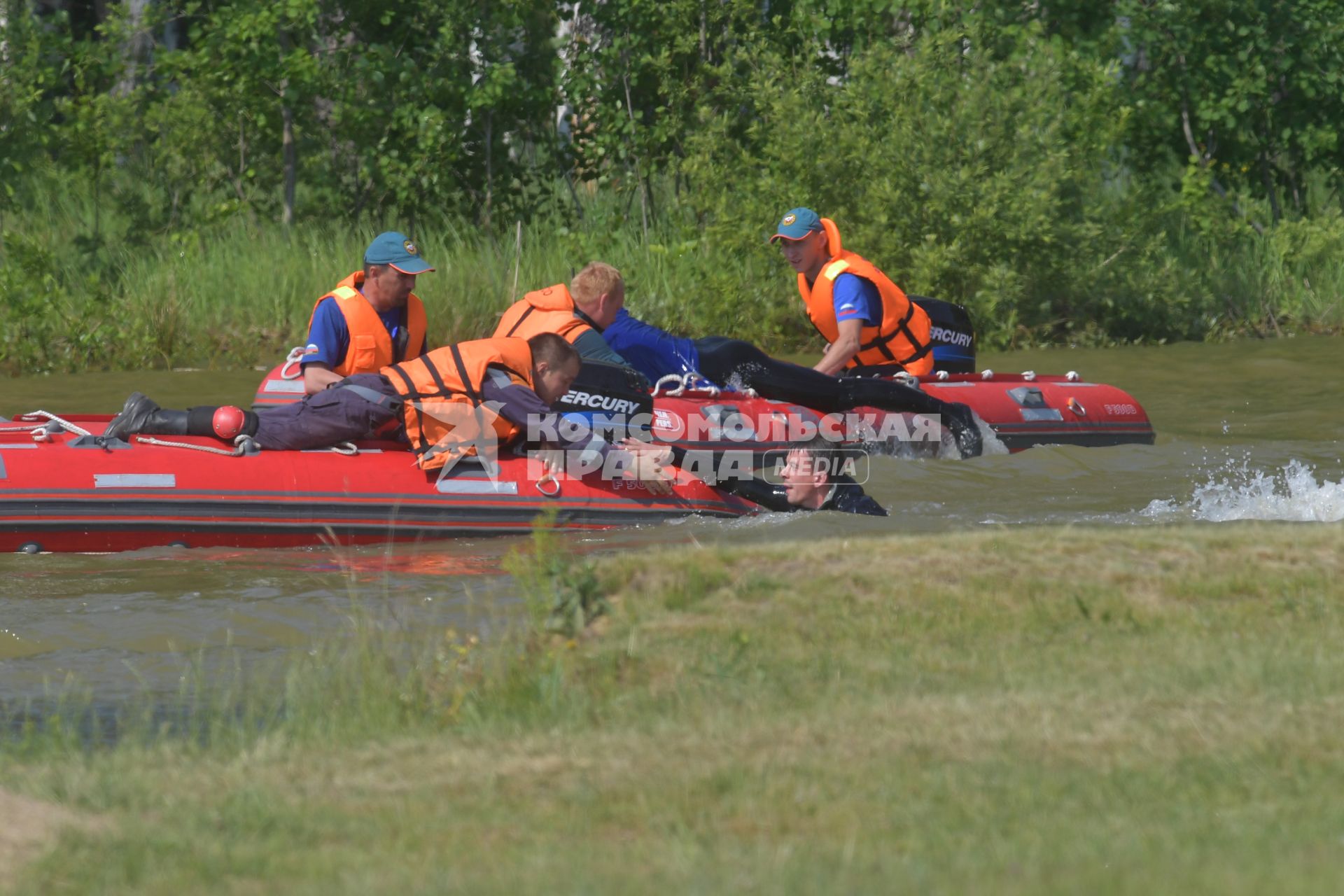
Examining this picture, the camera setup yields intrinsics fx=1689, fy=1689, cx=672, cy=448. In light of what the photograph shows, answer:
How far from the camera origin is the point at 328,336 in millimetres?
9047

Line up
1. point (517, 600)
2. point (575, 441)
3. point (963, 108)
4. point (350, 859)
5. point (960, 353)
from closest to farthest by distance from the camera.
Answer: point (350, 859)
point (517, 600)
point (575, 441)
point (960, 353)
point (963, 108)

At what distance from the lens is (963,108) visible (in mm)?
15430

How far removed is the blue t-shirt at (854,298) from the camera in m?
10.6

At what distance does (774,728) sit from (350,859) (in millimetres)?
1248

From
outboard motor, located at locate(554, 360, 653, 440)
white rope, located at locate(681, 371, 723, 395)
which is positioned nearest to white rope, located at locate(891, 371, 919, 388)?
white rope, located at locate(681, 371, 723, 395)

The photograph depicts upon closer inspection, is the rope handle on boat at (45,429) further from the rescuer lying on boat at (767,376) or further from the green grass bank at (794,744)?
the green grass bank at (794,744)

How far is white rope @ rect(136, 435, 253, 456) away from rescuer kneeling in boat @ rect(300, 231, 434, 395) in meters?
0.65

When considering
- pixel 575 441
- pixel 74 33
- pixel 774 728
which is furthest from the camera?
pixel 74 33

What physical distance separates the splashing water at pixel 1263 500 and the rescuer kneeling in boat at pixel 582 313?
303cm

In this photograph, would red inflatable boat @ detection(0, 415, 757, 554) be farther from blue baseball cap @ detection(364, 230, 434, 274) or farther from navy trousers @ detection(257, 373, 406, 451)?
blue baseball cap @ detection(364, 230, 434, 274)

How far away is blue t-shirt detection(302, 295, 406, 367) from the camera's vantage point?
9023mm

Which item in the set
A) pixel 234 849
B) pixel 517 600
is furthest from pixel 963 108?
pixel 234 849

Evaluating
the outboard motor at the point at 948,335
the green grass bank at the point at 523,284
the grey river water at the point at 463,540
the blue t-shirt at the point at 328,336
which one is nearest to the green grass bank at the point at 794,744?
the grey river water at the point at 463,540

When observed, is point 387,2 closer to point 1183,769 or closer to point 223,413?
point 223,413
